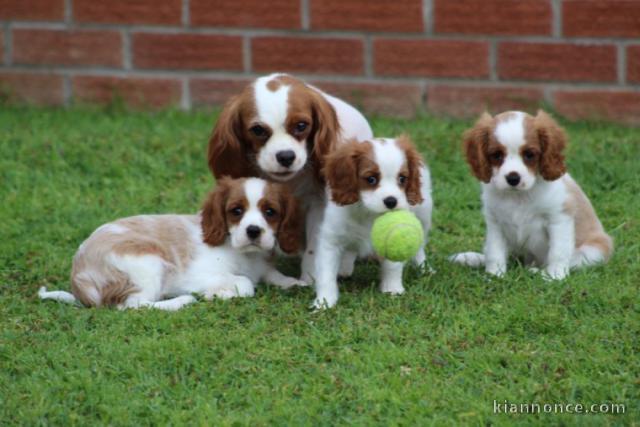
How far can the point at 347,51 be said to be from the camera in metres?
9.78

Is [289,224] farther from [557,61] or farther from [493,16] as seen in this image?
[557,61]

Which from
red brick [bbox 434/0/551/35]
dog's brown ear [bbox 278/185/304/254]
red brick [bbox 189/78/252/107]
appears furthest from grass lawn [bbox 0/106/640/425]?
red brick [bbox 189/78/252/107]

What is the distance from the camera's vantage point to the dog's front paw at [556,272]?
6.34 metres

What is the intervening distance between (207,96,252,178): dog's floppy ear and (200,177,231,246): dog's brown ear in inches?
6.7

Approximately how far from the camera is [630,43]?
9328mm

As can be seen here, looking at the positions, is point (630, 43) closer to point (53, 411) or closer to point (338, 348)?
point (338, 348)

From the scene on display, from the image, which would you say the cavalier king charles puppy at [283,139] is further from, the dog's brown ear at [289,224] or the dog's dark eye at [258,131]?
the dog's brown ear at [289,224]

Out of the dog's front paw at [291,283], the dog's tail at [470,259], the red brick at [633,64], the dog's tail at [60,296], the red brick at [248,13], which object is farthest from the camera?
the red brick at [248,13]

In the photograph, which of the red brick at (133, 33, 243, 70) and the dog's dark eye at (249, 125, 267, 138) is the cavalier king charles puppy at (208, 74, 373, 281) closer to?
the dog's dark eye at (249, 125, 267, 138)

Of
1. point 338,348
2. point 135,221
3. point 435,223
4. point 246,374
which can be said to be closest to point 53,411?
point 246,374

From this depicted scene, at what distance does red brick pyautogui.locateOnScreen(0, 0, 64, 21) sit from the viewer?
33.1ft

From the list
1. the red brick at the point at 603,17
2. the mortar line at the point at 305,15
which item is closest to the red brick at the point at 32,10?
the mortar line at the point at 305,15

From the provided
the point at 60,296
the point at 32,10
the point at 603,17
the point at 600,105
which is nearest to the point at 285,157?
the point at 60,296

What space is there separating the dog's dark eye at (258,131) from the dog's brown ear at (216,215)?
1.05ft
